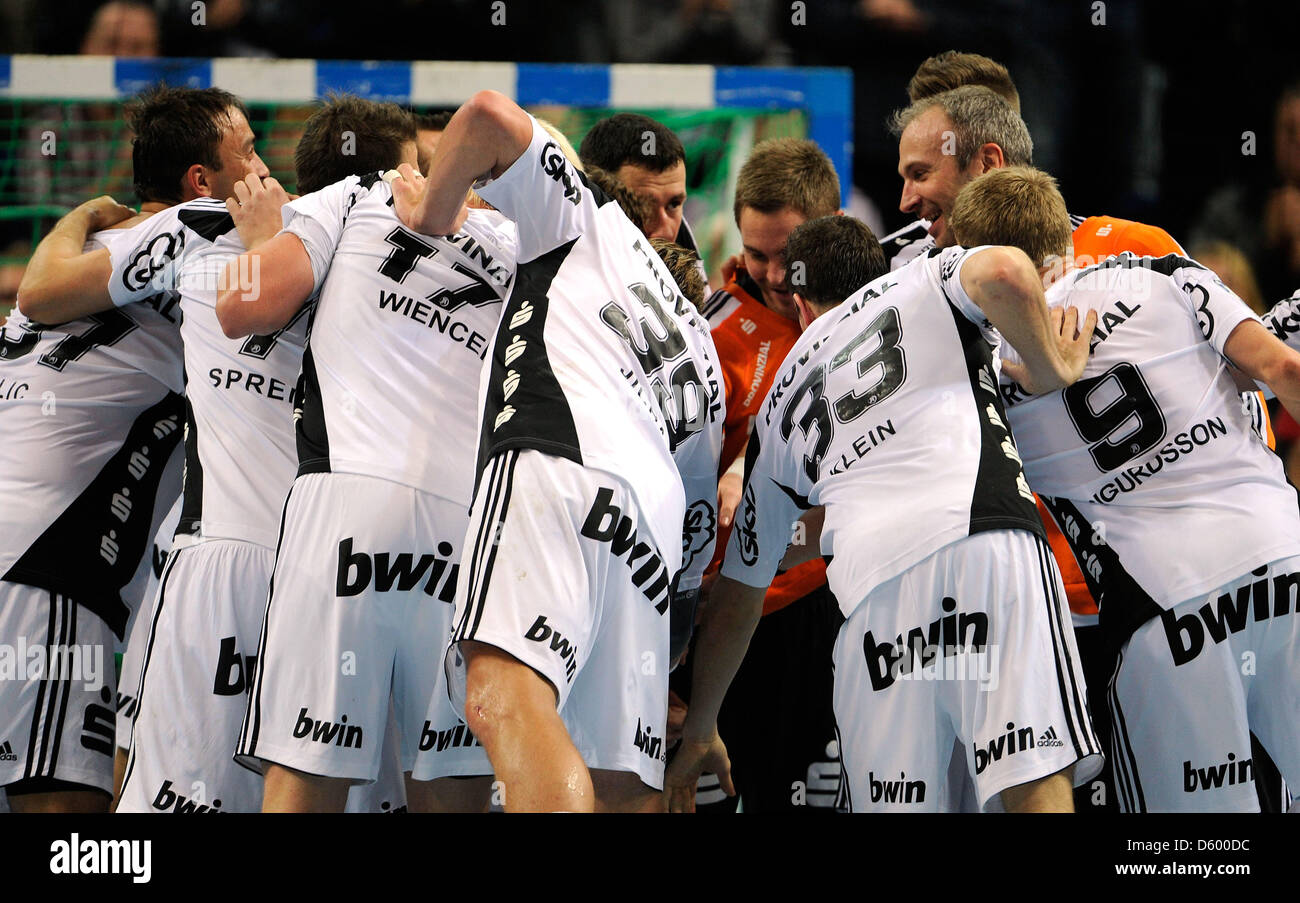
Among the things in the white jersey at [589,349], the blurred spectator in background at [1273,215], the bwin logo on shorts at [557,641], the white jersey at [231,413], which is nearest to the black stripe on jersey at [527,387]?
the white jersey at [589,349]

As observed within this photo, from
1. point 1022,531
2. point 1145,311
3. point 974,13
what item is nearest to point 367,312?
point 1022,531

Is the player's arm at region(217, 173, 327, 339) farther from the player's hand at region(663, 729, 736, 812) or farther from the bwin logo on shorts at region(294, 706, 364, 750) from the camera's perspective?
the player's hand at region(663, 729, 736, 812)

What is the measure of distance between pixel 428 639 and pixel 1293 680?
6.76ft

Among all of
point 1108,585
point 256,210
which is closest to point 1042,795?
point 1108,585

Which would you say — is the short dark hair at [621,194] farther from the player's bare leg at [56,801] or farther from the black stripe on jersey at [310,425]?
the player's bare leg at [56,801]

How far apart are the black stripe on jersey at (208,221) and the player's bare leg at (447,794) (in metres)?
1.47

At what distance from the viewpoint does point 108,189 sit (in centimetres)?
640

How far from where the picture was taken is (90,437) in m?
3.67

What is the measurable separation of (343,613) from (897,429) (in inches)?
53.2

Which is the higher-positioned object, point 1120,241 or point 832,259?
point 1120,241

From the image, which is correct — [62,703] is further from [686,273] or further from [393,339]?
[686,273]

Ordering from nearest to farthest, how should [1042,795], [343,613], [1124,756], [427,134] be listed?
[1042,795]
[343,613]
[1124,756]
[427,134]
